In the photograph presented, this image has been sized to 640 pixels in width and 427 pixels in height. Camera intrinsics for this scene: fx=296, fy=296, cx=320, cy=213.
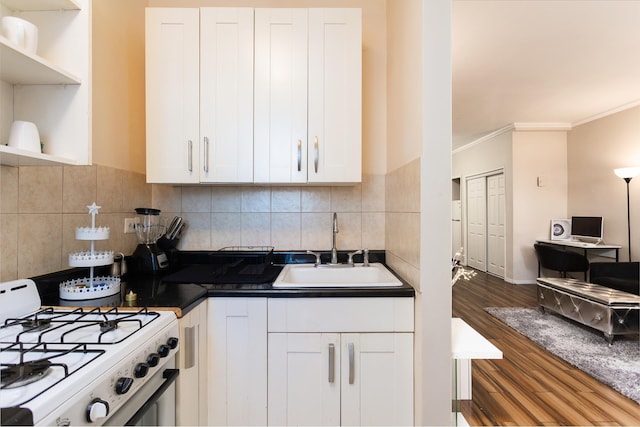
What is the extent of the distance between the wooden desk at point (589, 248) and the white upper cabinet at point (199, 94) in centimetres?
481

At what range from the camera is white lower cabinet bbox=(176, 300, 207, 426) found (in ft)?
3.81

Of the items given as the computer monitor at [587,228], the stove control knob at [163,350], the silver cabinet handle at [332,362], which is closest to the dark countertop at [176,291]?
the stove control knob at [163,350]

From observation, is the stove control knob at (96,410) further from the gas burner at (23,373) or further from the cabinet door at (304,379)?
the cabinet door at (304,379)

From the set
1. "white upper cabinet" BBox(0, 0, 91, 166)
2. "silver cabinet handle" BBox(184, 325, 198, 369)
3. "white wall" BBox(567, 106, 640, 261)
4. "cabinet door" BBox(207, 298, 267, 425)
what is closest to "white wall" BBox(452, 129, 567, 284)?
"white wall" BBox(567, 106, 640, 261)

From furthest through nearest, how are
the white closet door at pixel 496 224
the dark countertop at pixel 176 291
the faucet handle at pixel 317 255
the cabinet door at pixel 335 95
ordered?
the white closet door at pixel 496 224 < the faucet handle at pixel 317 255 < the cabinet door at pixel 335 95 < the dark countertop at pixel 176 291

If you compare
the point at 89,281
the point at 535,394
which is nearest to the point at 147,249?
A: the point at 89,281

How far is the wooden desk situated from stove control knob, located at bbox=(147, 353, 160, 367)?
17.0 feet

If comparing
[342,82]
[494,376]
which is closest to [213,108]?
[342,82]

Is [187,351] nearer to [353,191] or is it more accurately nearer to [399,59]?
[353,191]

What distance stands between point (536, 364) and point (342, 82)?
2.61 meters

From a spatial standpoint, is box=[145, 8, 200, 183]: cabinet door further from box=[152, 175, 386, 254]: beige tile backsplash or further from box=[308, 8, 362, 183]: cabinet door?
box=[308, 8, 362, 183]: cabinet door

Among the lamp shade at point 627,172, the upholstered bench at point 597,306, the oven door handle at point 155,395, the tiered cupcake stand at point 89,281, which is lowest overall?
the upholstered bench at point 597,306

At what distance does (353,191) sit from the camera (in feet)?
6.56

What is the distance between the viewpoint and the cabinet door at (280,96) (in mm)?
1654
